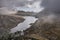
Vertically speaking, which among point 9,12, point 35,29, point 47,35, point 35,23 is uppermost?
point 9,12

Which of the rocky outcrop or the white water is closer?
the rocky outcrop

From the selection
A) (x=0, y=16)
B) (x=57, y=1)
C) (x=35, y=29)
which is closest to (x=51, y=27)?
(x=35, y=29)

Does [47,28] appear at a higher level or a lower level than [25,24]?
lower

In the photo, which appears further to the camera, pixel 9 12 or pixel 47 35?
pixel 9 12

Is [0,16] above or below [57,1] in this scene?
below

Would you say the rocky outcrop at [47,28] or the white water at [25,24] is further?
the white water at [25,24]

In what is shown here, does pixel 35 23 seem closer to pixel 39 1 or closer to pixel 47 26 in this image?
pixel 47 26

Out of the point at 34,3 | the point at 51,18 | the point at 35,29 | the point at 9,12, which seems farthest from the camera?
the point at 34,3

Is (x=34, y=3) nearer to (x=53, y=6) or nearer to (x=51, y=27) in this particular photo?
(x=53, y=6)

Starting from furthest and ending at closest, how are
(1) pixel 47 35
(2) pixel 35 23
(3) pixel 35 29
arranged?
(2) pixel 35 23, (3) pixel 35 29, (1) pixel 47 35

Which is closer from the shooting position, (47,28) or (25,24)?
(47,28)
